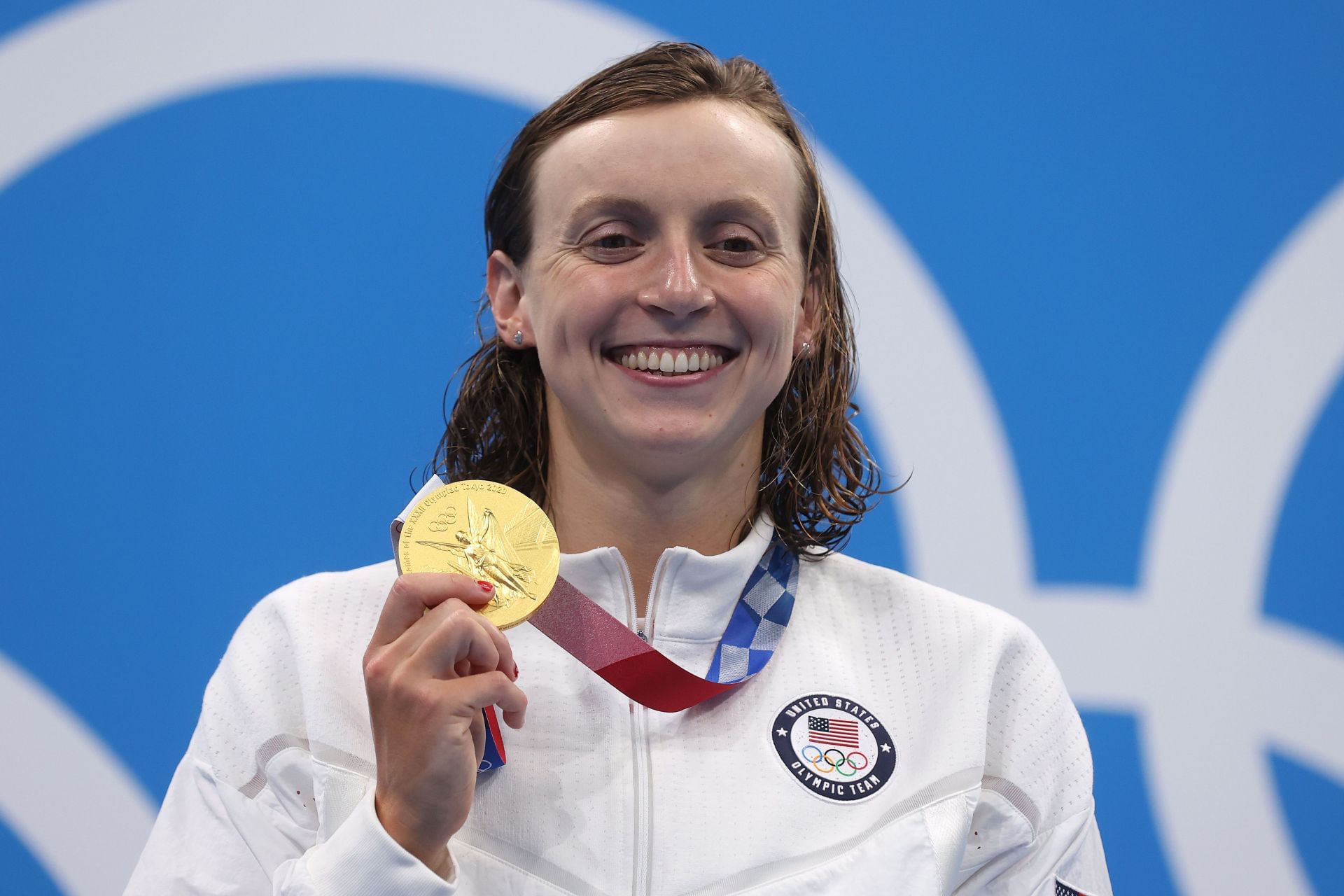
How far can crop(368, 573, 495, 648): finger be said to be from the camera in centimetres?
105

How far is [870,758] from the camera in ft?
4.26

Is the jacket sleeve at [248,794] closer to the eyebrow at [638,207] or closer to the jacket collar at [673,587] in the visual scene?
the jacket collar at [673,587]

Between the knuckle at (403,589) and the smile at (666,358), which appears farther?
the smile at (666,358)

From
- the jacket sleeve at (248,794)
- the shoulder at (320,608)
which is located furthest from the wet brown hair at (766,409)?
the jacket sleeve at (248,794)

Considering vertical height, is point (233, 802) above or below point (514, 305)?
below

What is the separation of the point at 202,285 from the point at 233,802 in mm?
1035

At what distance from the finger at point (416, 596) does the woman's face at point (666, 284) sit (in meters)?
0.28

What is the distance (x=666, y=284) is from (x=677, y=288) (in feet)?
0.05

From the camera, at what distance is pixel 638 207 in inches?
50.7

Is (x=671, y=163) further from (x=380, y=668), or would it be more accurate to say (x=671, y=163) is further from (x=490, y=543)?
(x=380, y=668)

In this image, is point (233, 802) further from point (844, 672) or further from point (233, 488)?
point (233, 488)

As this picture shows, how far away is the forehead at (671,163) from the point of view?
1.29m

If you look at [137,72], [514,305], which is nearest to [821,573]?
[514,305]

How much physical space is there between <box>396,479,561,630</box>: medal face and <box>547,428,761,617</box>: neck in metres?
0.18
